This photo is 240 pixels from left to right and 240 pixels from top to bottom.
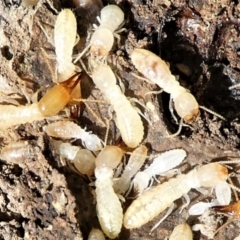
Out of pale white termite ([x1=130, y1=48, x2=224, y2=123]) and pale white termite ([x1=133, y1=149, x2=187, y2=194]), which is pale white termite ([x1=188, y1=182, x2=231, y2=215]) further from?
pale white termite ([x1=130, y1=48, x2=224, y2=123])

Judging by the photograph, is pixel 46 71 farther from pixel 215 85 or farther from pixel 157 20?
pixel 215 85

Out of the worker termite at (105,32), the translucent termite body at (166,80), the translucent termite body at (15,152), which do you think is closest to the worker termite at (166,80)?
the translucent termite body at (166,80)

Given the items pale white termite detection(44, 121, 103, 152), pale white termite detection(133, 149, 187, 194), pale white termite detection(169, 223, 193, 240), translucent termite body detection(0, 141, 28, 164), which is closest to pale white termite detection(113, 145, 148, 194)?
pale white termite detection(133, 149, 187, 194)

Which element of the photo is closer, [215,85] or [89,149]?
[89,149]

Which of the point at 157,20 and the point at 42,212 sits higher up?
the point at 157,20

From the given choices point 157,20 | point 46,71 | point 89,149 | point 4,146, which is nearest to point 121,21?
point 157,20

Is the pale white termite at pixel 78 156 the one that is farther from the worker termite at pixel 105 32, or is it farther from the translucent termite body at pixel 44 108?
the worker termite at pixel 105 32

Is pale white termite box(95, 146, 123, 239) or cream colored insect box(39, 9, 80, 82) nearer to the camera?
pale white termite box(95, 146, 123, 239)
